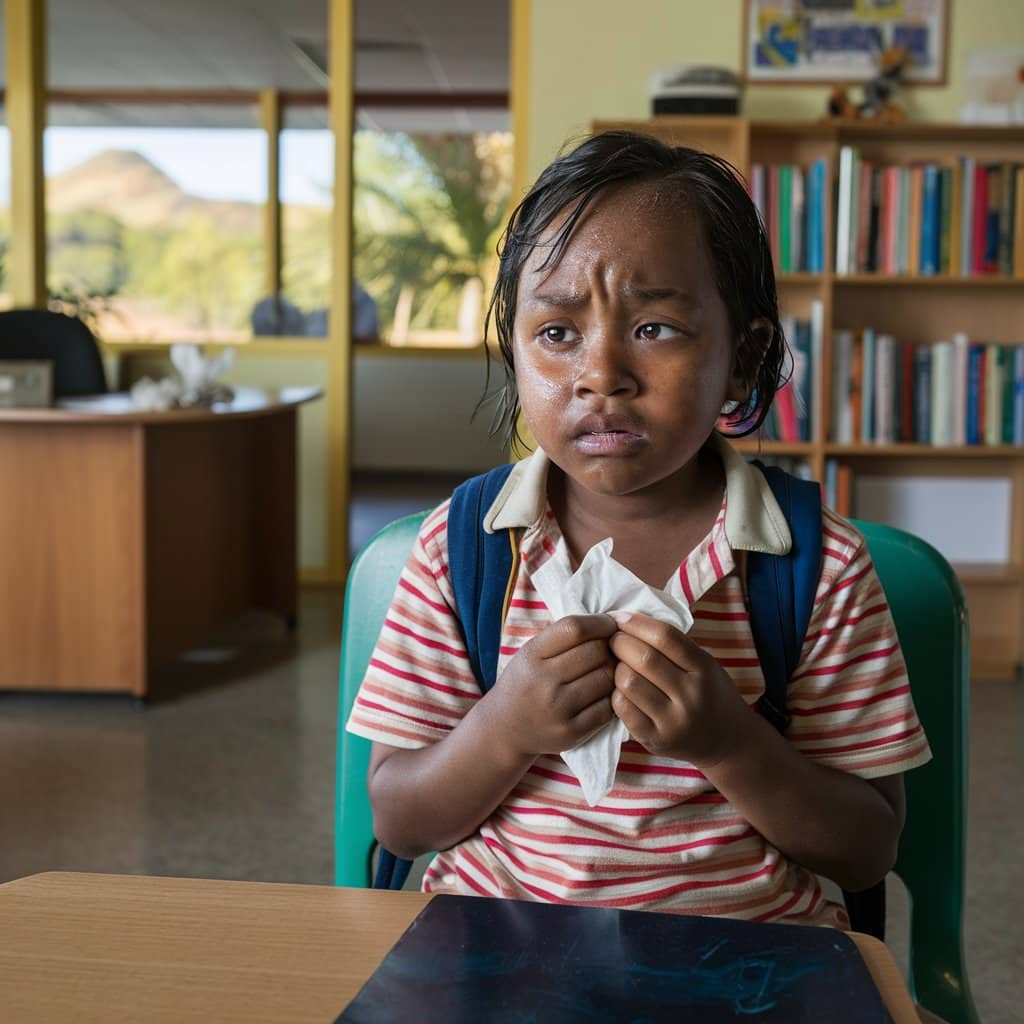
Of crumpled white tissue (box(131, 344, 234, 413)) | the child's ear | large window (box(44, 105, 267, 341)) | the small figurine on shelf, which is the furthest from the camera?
large window (box(44, 105, 267, 341))

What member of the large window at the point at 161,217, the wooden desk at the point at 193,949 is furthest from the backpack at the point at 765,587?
the large window at the point at 161,217

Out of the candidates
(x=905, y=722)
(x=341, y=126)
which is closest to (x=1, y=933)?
(x=905, y=722)

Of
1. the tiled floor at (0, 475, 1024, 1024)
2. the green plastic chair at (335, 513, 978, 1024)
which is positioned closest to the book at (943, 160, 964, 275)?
the tiled floor at (0, 475, 1024, 1024)

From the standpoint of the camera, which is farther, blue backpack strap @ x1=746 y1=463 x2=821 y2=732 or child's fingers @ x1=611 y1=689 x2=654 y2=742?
blue backpack strap @ x1=746 y1=463 x2=821 y2=732

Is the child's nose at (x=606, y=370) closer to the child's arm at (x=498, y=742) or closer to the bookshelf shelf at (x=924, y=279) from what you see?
the child's arm at (x=498, y=742)

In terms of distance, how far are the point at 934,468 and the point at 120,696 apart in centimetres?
270

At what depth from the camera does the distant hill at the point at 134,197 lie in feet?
23.5

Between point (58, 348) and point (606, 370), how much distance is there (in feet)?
13.0

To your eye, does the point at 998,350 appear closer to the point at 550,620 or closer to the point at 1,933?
the point at 550,620

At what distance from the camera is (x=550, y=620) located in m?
0.97

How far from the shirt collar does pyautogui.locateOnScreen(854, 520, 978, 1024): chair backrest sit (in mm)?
169

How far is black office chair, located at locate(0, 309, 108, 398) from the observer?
445 centimetres

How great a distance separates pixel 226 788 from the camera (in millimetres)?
2979

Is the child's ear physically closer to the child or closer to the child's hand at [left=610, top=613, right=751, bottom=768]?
the child
